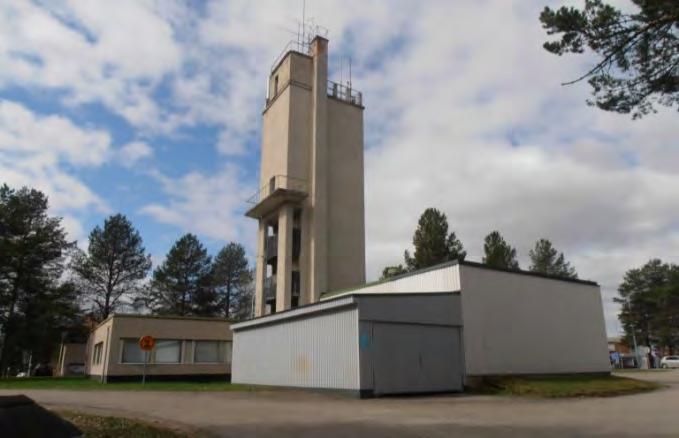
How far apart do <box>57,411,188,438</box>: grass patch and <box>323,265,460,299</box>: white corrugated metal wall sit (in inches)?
560

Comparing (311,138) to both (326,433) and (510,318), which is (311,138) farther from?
(326,433)

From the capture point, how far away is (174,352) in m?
32.4

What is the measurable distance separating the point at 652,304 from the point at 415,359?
7666 cm

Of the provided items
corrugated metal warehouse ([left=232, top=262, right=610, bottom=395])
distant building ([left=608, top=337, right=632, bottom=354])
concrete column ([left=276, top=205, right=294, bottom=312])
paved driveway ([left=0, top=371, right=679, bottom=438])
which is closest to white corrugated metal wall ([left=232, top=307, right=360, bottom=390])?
corrugated metal warehouse ([left=232, top=262, right=610, bottom=395])

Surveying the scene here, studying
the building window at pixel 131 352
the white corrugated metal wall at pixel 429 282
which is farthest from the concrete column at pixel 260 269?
the white corrugated metal wall at pixel 429 282

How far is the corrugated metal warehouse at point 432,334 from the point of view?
18328 mm

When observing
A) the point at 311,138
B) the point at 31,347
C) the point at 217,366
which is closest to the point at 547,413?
the point at 217,366

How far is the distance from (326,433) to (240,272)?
186 ft

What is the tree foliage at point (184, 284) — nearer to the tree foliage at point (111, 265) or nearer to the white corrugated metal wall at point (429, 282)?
the tree foliage at point (111, 265)

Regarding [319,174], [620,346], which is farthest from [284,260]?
[620,346]

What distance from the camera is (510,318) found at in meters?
23.4

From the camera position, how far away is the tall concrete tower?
116 feet

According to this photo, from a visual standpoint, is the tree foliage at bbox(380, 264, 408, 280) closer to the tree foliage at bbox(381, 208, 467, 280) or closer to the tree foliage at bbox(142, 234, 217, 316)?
the tree foliage at bbox(381, 208, 467, 280)

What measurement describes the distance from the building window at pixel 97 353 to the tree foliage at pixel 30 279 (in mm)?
8320
